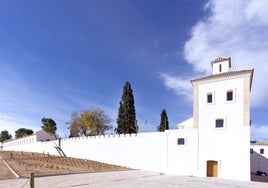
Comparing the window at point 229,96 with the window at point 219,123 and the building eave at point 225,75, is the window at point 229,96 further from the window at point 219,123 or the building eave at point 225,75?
the window at point 219,123

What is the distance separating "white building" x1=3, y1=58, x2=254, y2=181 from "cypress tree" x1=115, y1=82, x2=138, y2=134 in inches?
465

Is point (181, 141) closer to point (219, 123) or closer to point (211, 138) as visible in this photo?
point (211, 138)

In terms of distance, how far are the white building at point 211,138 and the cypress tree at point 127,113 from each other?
1180 cm

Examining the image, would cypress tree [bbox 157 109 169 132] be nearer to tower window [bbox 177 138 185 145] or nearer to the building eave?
tower window [bbox 177 138 185 145]

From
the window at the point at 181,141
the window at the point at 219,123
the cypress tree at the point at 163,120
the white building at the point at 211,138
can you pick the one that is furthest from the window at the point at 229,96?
the cypress tree at the point at 163,120

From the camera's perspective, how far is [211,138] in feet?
74.8

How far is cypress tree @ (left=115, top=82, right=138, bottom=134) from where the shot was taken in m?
39.8

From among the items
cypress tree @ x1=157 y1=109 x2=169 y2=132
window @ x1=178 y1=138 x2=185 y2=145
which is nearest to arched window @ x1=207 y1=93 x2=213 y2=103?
window @ x1=178 y1=138 x2=185 y2=145

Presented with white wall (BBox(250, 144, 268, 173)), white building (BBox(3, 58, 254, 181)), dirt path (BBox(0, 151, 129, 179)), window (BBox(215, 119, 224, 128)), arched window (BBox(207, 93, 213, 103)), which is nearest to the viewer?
dirt path (BBox(0, 151, 129, 179))

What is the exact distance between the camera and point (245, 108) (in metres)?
21.6

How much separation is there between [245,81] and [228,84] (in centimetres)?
145

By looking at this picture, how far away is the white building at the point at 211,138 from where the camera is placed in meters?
21.5

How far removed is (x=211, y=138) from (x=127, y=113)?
1864 centimetres

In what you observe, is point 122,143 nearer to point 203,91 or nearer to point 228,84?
point 203,91
